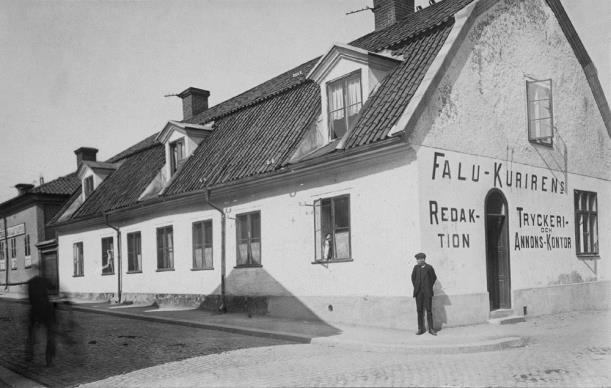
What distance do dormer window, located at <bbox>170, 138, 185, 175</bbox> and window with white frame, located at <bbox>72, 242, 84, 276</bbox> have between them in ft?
27.0

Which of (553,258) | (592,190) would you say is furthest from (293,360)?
(592,190)

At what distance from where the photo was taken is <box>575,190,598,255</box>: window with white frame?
1644cm

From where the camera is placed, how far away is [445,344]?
10.2 meters

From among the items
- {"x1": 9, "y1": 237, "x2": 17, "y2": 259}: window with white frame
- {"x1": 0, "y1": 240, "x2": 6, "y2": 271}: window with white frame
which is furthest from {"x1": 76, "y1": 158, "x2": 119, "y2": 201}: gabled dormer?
{"x1": 0, "y1": 240, "x2": 6, "y2": 271}: window with white frame

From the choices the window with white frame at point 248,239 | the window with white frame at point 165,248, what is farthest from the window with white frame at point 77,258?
the window with white frame at point 248,239

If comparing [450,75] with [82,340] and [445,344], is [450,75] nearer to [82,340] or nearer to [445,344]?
[445,344]

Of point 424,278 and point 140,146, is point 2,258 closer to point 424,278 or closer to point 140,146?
point 140,146

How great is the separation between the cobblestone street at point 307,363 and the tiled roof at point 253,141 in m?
5.01

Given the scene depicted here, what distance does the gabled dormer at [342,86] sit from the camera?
13805mm

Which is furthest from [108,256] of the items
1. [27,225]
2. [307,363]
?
[307,363]

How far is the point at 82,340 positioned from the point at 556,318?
10757 mm

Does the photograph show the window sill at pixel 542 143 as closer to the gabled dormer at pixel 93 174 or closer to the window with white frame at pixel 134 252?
the window with white frame at pixel 134 252

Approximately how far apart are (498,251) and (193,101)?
61.5ft

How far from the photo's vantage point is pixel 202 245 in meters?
18.7
